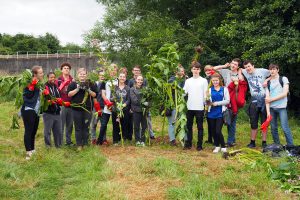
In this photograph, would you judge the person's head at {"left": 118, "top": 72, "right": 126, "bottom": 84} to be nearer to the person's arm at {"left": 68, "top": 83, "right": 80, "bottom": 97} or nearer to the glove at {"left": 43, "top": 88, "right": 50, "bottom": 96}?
the person's arm at {"left": 68, "top": 83, "right": 80, "bottom": 97}

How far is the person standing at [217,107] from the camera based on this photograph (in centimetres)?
830

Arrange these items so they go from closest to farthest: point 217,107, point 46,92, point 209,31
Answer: point 46,92 < point 217,107 < point 209,31

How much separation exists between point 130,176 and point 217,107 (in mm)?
2951

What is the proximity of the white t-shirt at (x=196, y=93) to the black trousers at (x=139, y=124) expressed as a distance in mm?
1194

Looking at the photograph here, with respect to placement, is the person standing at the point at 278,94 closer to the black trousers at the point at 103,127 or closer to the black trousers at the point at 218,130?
the black trousers at the point at 218,130

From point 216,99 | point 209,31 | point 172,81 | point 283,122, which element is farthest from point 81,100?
point 209,31

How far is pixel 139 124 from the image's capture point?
9.08 metres

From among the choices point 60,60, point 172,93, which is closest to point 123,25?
point 172,93

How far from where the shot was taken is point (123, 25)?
60.2 ft

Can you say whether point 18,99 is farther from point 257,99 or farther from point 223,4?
point 223,4

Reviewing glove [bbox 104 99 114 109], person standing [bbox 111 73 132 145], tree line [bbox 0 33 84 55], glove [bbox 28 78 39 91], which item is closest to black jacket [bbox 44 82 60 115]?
glove [bbox 28 78 39 91]

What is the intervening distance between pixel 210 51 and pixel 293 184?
33.6 feet

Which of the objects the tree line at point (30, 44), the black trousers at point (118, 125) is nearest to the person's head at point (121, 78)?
the black trousers at point (118, 125)

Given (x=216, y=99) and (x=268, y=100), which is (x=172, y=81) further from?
(x=268, y=100)
